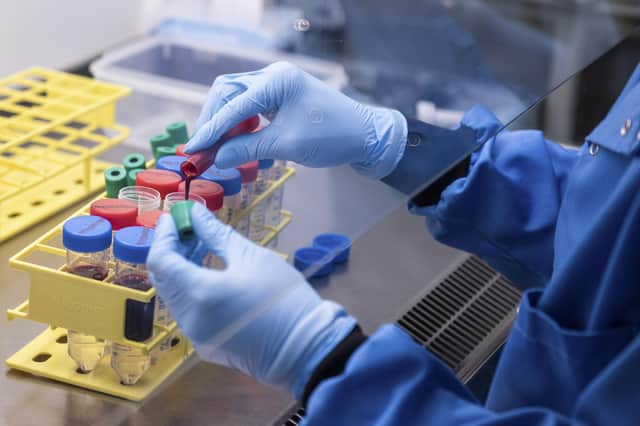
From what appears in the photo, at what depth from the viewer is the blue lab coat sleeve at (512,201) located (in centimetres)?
143

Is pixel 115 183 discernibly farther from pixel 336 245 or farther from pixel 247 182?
pixel 336 245

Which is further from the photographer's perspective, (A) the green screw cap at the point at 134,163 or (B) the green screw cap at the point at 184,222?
(A) the green screw cap at the point at 134,163

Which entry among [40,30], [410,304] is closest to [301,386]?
[410,304]

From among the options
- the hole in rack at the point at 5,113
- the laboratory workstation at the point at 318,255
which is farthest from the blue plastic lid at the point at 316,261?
the hole in rack at the point at 5,113

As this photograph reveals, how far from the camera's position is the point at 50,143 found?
1669mm

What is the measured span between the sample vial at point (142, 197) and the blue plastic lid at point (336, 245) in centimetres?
29

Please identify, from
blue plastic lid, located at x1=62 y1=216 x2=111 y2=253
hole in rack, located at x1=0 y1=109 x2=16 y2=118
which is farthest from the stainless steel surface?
hole in rack, located at x1=0 y1=109 x2=16 y2=118

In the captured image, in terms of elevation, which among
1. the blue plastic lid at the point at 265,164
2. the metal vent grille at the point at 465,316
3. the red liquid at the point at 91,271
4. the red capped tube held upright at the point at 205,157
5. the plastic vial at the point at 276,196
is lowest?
the metal vent grille at the point at 465,316

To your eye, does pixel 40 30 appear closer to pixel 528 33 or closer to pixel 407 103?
pixel 407 103

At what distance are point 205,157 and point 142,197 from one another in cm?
12

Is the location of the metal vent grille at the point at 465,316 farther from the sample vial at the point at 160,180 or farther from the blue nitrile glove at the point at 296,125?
the sample vial at the point at 160,180

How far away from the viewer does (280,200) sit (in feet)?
4.70

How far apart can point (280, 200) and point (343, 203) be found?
0.30 meters

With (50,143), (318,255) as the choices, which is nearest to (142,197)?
(318,255)
